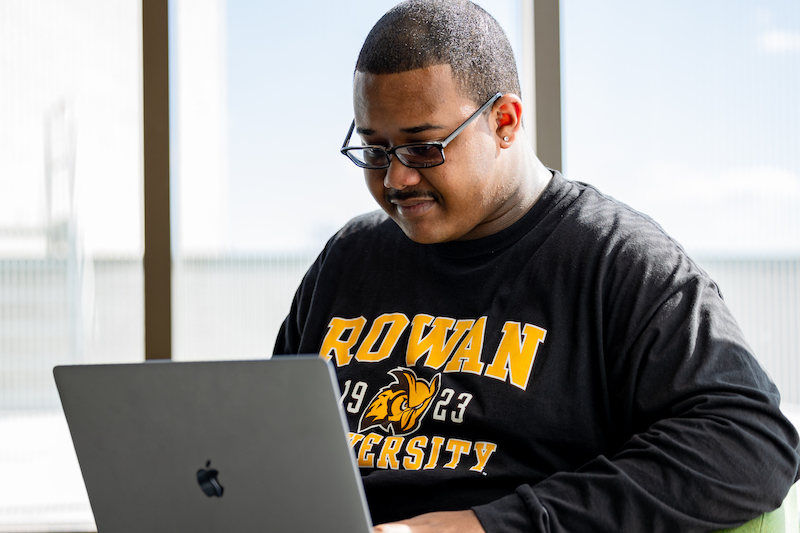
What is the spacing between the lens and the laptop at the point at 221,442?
0.70m

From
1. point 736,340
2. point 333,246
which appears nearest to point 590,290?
point 736,340

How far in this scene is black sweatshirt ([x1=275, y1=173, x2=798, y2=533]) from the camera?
0.86 meters

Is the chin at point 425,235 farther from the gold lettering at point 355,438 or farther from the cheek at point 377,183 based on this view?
the gold lettering at point 355,438

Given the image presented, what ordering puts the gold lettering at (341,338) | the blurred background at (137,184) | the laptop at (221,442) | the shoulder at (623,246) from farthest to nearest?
the blurred background at (137,184) → the gold lettering at (341,338) → the shoulder at (623,246) → the laptop at (221,442)

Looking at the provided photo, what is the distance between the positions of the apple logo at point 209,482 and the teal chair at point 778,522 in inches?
25.1

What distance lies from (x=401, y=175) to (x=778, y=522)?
74 centimetres

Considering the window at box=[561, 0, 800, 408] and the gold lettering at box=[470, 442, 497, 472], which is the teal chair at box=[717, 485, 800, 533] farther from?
the window at box=[561, 0, 800, 408]

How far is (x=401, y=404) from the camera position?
114 cm

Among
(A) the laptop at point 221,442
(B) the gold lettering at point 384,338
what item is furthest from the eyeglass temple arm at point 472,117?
(A) the laptop at point 221,442

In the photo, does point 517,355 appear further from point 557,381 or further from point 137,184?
point 137,184

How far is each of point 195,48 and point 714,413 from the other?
5.70 feet

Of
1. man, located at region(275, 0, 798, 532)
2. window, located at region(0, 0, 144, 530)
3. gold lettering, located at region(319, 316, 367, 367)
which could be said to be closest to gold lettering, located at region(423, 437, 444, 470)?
man, located at region(275, 0, 798, 532)

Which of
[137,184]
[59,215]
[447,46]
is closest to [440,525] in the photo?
[447,46]

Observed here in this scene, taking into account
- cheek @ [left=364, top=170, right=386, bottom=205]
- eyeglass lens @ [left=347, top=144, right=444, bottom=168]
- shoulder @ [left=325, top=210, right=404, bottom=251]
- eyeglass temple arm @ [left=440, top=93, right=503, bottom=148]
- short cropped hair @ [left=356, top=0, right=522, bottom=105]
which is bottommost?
shoulder @ [left=325, top=210, right=404, bottom=251]
